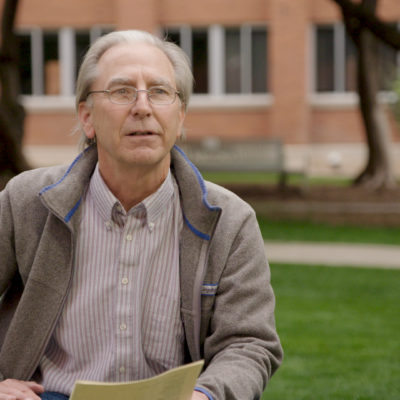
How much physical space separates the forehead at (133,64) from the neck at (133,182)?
0.26m

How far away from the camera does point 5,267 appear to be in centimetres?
260

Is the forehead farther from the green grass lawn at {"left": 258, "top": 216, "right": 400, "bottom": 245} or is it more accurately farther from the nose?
the green grass lawn at {"left": 258, "top": 216, "right": 400, "bottom": 245}

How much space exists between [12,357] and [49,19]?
78.8ft

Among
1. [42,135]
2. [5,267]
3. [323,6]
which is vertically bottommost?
[42,135]

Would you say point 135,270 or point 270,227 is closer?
point 135,270

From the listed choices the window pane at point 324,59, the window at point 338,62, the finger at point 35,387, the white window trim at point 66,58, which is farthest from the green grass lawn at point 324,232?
the white window trim at point 66,58

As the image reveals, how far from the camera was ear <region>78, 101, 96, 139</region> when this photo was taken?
265 centimetres

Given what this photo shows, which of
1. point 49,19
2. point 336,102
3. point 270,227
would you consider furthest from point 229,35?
point 270,227

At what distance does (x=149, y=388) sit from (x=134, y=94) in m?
0.84

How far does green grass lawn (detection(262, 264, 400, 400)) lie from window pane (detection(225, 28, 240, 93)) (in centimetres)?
1635

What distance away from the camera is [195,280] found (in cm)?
251

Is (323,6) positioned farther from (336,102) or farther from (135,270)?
(135,270)

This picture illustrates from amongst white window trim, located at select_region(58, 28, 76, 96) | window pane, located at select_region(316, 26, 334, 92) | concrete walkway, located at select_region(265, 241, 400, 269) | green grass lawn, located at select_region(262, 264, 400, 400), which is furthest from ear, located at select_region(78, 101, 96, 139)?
white window trim, located at select_region(58, 28, 76, 96)

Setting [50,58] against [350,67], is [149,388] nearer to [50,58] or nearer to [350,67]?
[350,67]
